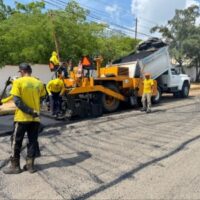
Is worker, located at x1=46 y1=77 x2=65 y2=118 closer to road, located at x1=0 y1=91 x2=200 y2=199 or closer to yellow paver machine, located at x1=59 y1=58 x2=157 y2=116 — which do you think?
yellow paver machine, located at x1=59 y1=58 x2=157 y2=116

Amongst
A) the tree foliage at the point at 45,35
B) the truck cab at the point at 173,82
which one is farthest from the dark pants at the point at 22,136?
the tree foliage at the point at 45,35

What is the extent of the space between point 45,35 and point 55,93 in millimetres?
10536

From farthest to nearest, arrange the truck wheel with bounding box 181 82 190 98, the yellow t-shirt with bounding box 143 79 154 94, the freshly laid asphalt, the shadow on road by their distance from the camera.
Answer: the truck wheel with bounding box 181 82 190 98 < the yellow t-shirt with bounding box 143 79 154 94 < the freshly laid asphalt < the shadow on road

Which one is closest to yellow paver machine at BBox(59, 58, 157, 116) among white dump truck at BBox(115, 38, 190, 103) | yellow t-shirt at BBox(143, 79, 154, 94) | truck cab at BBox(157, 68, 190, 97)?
white dump truck at BBox(115, 38, 190, 103)

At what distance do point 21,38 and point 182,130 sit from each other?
14.5m

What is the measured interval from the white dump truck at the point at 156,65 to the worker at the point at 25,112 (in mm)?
9466

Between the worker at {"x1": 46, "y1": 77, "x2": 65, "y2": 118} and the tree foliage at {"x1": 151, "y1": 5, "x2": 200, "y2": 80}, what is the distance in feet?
86.6

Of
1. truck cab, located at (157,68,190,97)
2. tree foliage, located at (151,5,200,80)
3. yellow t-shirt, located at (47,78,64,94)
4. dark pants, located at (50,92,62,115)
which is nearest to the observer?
yellow t-shirt, located at (47,78,64,94)

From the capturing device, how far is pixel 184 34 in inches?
1439

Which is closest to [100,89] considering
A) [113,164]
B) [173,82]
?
[173,82]

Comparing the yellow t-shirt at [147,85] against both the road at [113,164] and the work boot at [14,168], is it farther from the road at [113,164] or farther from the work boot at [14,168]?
the work boot at [14,168]

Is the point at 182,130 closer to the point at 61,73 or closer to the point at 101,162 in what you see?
the point at 101,162

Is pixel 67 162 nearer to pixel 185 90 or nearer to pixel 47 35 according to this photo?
pixel 185 90

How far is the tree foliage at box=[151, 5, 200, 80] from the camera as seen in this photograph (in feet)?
117
